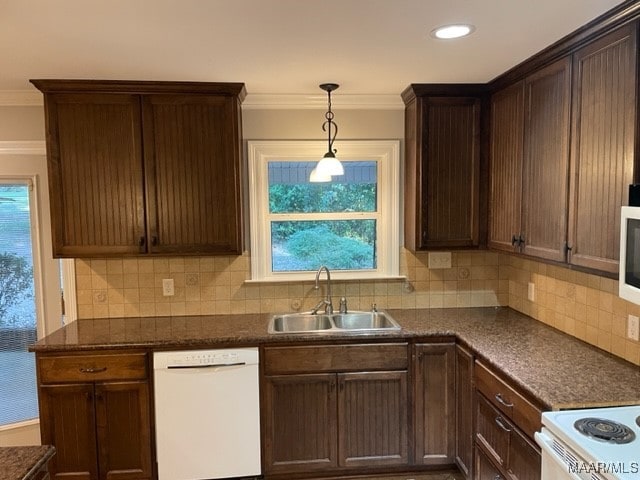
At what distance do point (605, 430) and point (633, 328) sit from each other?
0.80 m

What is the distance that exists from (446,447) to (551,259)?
1268 mm

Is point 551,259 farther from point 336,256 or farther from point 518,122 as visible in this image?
point 336,256

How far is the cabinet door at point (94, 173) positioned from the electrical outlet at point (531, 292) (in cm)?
248

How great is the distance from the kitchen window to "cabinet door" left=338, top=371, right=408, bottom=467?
81 cm

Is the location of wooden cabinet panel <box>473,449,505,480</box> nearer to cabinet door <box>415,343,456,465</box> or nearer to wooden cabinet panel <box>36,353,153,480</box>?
cabinet door <box>415,343,456,465</box>

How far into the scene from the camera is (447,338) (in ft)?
8.73

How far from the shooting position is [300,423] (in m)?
2.66

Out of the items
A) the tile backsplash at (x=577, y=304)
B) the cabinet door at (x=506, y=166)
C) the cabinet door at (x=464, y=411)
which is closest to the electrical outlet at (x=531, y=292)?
the tile backsplash at (x=577, y=304)

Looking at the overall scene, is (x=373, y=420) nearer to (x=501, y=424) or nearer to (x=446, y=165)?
(x=501, y=424)

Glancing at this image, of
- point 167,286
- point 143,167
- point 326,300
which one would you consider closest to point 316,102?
point 143,167

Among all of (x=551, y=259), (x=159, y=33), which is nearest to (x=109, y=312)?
(x=159, y=33)

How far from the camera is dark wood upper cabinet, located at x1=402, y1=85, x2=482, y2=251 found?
290cm

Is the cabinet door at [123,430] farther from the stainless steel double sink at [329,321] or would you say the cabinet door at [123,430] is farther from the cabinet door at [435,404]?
the cabinet door at [435,404]

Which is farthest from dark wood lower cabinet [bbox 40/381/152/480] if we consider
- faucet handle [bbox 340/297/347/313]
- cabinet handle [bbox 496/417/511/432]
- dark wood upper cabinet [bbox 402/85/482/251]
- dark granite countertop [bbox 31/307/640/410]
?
dark wood upper cabinet [bbox 402/85/482/251]
